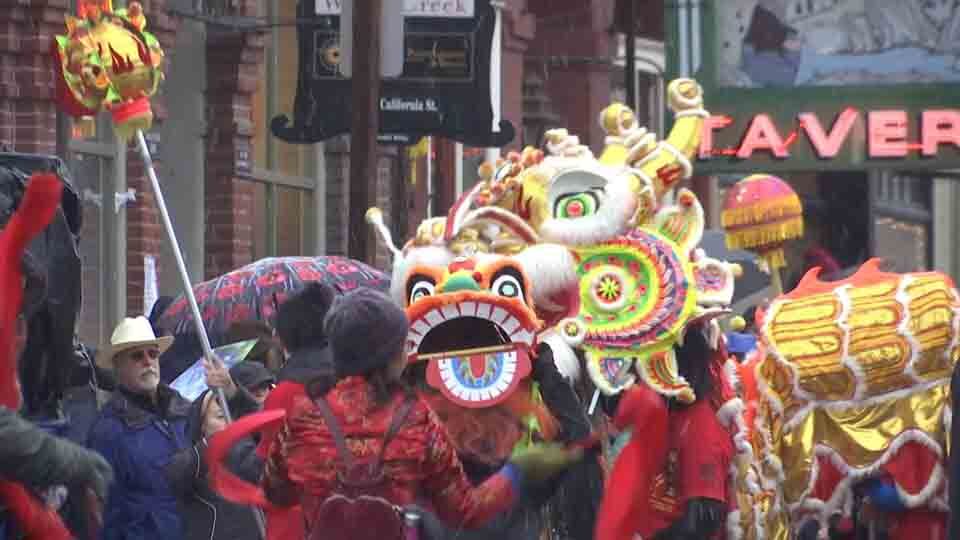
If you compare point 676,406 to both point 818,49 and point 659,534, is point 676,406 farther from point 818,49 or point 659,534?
point 818,49

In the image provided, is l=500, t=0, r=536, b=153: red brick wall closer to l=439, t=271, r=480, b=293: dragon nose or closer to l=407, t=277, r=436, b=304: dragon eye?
l=407, t=277, r=436, b=304: dragon eye

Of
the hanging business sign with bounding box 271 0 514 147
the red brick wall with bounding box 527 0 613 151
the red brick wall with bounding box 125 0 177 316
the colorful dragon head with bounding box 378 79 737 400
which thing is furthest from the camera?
the red brick wall with bounding box 527 0 613 151

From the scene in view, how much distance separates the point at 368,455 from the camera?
25.6 feet

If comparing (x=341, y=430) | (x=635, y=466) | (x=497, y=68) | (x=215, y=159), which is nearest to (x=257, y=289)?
(x=635, y=466)

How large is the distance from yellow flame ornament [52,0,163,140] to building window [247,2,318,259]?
10042 millimetres

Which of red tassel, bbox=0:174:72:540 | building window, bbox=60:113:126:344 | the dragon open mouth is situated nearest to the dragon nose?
the dragon open mouth

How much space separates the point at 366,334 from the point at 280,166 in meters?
13.7

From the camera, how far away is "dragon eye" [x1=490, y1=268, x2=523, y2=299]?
9453 mm

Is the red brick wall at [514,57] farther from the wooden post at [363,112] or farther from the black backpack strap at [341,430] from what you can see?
the black backpack strap at [341,430]

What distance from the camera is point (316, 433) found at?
7.84m

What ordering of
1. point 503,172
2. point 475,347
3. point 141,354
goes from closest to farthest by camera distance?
point 475,347, point 503,172, point 141,354

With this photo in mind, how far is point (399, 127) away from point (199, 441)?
641cm

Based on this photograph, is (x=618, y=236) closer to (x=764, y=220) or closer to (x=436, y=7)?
(x=764, y=220)

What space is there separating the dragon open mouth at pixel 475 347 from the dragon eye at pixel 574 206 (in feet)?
4.67
